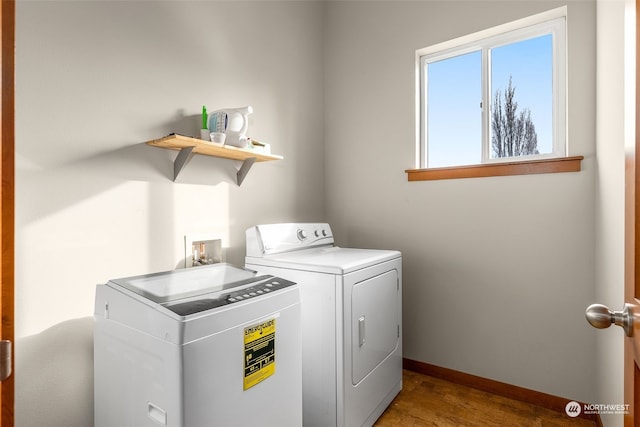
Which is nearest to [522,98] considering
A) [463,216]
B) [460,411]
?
[463,216]

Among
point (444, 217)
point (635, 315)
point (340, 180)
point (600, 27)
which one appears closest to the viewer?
point (635, 315)

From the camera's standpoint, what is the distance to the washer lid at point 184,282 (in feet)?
3.73

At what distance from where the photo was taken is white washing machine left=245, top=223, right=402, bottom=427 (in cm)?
155

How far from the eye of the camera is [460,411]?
6.18 feet

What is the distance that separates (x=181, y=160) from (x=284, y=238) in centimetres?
72

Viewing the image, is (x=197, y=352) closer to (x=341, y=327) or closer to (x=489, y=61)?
(x=341, y=327)

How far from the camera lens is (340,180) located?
271cm

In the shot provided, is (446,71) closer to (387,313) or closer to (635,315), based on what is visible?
(387,313)

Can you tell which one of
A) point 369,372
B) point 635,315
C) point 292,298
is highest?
point 635,315

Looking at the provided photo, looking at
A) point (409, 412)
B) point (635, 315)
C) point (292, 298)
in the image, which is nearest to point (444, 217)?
point (409, 412)

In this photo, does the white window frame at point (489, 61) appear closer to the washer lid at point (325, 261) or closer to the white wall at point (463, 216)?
the white wall at point (463, 216)

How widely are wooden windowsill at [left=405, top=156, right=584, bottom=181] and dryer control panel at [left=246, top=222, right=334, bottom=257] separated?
2.46 ft

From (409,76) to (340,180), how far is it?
35.7 inches

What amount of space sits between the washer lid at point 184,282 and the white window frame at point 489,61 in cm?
157
